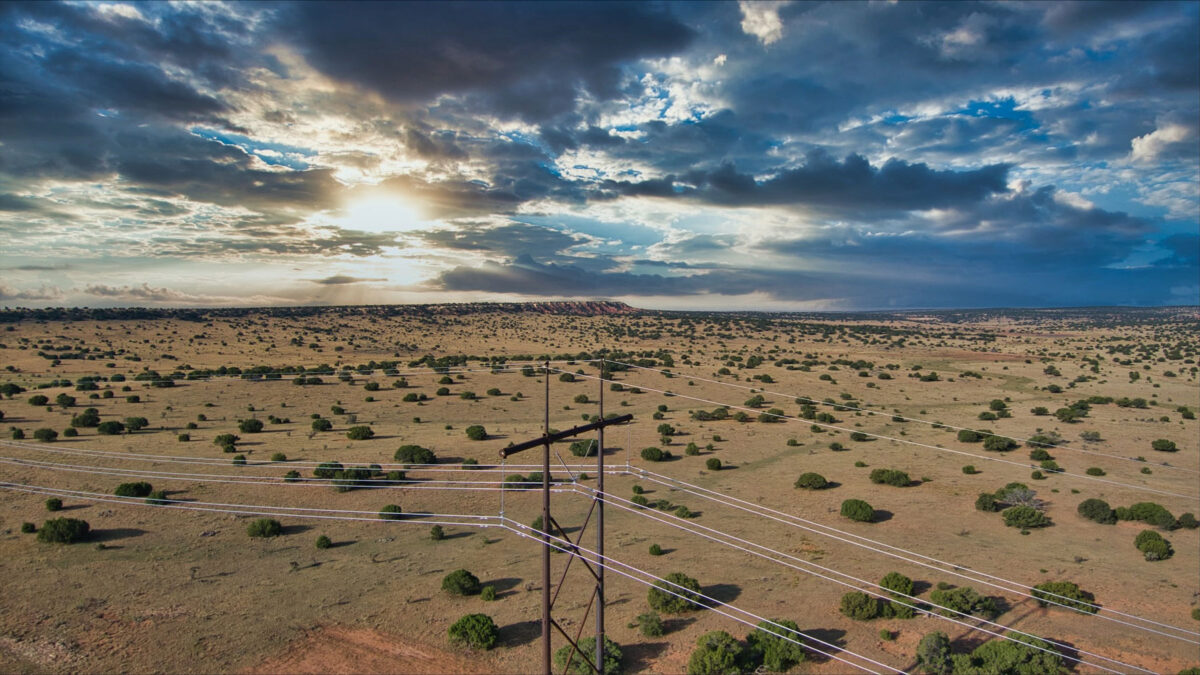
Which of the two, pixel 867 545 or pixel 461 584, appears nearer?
pixel 461 584

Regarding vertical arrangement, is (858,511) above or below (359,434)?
below

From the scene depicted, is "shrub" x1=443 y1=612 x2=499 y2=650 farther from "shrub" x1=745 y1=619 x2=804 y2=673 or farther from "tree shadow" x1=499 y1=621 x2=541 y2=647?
"shrub" x1=745 y1=619 x2=804 y2=673

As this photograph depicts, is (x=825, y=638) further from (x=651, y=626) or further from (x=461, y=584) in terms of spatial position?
(x=461, y=584)

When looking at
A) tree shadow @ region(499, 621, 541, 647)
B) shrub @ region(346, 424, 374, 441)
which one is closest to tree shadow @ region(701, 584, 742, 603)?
tree shadow @ region(499, 621, 541, 647)

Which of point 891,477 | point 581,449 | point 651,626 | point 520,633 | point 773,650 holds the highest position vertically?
point 581,449

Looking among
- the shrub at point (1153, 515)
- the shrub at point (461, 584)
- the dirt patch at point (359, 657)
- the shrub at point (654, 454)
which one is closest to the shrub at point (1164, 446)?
the shrub at point (1153, 515)

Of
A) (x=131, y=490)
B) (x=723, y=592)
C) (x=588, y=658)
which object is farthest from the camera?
(x=131, y=490)

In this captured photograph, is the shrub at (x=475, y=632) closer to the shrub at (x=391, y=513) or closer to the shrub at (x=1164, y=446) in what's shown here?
the shrub at (x=391, y=513)

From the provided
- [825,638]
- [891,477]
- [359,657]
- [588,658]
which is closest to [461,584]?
[359,657]
